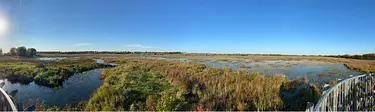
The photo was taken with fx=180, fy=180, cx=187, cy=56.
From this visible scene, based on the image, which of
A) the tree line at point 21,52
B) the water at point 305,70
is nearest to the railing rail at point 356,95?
the water at point 305,70

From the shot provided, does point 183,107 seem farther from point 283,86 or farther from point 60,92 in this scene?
point 60,92

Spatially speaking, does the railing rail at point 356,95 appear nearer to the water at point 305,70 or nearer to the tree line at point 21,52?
the water at point 305,70

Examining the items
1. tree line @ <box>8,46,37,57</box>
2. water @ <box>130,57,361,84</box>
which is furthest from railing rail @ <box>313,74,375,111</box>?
tree line @ <box>8,46,37,57</box>

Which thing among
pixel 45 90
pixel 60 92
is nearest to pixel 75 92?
pixel 60 92

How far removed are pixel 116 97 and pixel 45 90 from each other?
802 cm

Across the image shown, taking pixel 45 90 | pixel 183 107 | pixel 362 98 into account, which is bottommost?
pixel 45 90

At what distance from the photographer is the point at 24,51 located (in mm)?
58219

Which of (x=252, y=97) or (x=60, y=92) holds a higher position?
(x=252, y=97)

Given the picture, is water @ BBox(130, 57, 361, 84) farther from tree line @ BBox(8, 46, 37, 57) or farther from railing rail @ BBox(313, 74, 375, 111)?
tree line @ BBox(8, 46, 37, 57)

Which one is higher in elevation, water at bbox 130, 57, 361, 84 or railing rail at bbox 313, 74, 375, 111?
railing rail at bbox 313, 74, 375, 111

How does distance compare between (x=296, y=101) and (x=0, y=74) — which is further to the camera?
(x=0, y=74)

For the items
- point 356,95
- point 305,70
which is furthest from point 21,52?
point 356,95

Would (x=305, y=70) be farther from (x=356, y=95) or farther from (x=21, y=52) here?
(x=21, y=52)

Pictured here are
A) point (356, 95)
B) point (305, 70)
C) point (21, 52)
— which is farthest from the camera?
point (21, 52)
